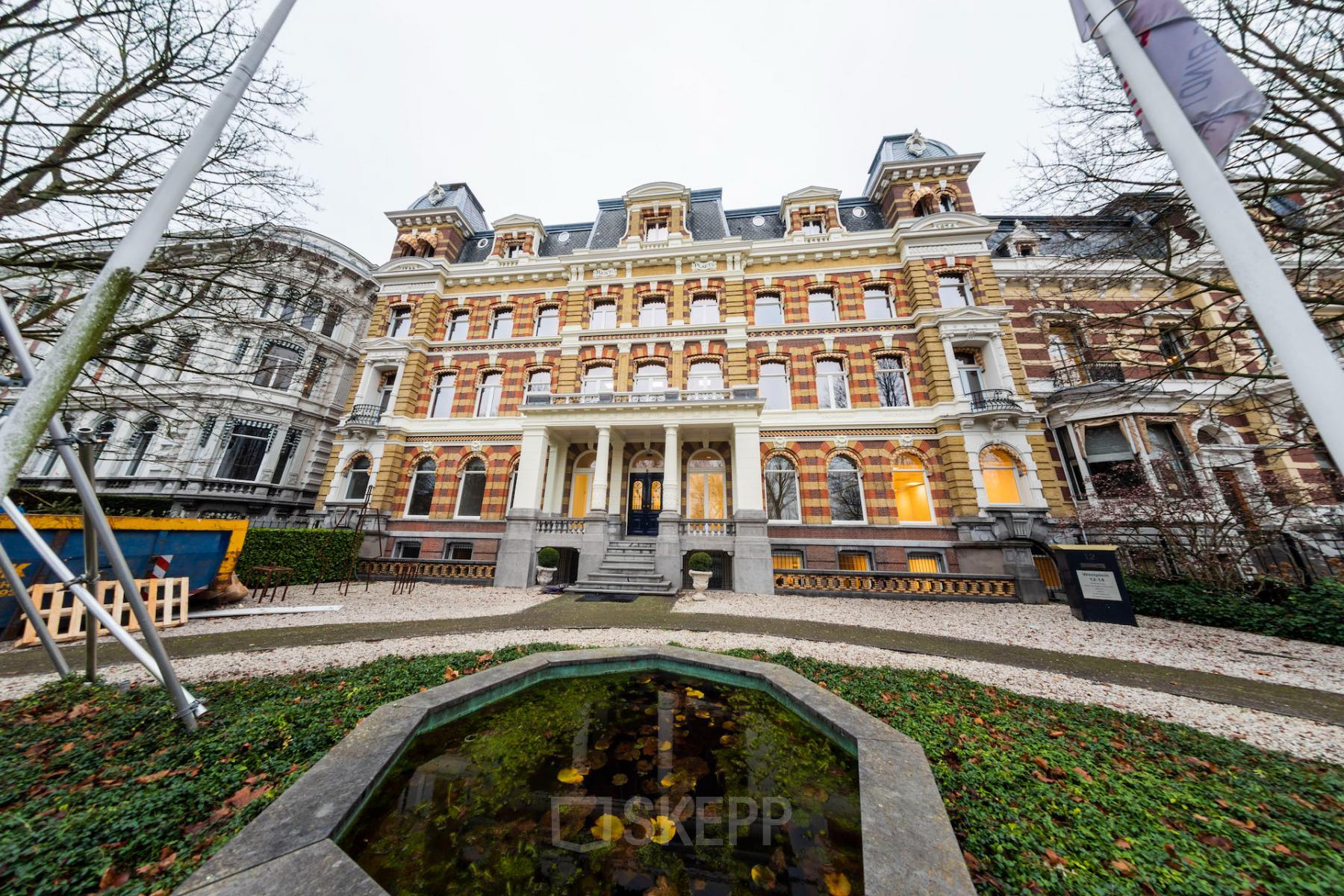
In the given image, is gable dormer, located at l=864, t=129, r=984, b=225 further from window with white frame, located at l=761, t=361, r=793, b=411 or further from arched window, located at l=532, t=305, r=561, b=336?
arched window, located at l=532, t=305, r=561, b=336

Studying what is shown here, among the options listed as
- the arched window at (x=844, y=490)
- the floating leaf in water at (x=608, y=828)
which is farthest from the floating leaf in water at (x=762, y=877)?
the arched window at (x=844, y=490)

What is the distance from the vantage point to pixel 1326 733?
405 cm

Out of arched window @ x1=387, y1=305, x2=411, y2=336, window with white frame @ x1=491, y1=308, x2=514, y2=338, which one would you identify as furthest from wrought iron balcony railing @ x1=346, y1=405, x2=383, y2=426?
window with white frame @ x1=491, y1=308, x2=514, y2=338

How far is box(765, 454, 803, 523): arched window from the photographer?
1486cm

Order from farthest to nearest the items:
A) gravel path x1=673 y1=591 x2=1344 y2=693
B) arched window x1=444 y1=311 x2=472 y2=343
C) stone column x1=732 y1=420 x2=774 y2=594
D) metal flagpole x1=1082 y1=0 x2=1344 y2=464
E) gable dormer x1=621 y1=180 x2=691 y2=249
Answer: arched window x1=444 y1=311 x2=472 y2=343, gable dormer x1=621 y1=180 x2=691 y2=249, stone column x1=732 y1=420 x2=774 y2=594, gravel path x1=673 y1=591 x2=1344 y2=693, metal flagpole x1=1082 y1=0 x2=1344 y2=464

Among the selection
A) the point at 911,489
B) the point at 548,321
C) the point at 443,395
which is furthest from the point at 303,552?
the point at 911,489

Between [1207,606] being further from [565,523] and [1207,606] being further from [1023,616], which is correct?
[565,523]

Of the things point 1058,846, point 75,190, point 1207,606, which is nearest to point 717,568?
point 1207,606

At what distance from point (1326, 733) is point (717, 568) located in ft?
37.3

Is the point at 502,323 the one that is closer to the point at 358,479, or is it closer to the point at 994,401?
the point at 358,479

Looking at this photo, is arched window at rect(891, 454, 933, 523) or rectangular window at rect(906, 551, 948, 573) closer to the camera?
rectangular window at rect(906, 551, 948, 573)

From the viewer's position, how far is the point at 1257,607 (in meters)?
8.03

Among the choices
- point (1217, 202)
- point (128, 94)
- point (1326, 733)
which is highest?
point (128, 94)

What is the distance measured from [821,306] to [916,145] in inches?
344
